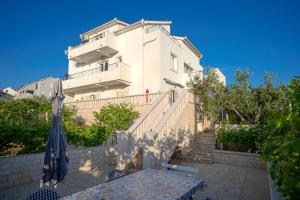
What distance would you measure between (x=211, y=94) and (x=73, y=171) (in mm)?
10227

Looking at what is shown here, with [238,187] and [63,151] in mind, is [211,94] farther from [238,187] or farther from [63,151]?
[63,151]

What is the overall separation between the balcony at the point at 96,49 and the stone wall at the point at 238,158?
1471cm

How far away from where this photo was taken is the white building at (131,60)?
18516 millimetres

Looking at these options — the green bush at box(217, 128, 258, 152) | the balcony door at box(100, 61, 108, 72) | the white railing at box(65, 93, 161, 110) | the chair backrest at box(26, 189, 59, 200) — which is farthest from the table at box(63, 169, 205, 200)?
the balcony door at box(100, 61, 108, 72)

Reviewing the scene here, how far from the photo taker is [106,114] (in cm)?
1359

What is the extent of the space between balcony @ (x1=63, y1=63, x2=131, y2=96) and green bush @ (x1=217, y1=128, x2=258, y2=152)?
34.8ft

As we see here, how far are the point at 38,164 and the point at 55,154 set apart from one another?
231 cm

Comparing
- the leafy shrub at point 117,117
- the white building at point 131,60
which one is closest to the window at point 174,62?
the white building at point 131,60

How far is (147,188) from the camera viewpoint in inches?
162

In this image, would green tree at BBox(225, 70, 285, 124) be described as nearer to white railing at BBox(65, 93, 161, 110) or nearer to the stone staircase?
the stone staircase

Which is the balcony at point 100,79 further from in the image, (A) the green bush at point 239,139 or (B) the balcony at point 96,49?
(A) the green bush at point 239,139

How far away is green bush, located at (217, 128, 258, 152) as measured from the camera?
10812 mm

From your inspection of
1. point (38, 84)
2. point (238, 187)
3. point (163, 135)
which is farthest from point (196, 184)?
point (38, 84)

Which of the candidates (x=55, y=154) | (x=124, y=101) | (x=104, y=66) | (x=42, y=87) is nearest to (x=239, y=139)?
(x=124, y=101)
